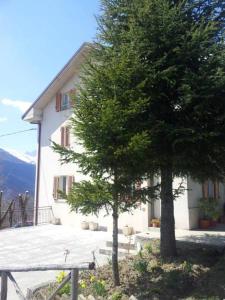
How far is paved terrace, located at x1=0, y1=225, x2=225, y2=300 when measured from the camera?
30.5ft

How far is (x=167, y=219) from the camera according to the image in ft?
28.1

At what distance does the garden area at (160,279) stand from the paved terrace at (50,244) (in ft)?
4.97

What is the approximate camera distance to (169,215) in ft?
28.2

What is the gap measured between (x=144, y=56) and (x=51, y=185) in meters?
13.6

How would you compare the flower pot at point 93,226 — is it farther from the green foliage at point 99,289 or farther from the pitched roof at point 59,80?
A: the green foliage at point 99,289

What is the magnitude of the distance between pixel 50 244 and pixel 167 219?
251 inches

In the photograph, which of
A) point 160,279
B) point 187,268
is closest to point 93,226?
point 187,268

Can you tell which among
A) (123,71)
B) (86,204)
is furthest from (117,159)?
(123,71)

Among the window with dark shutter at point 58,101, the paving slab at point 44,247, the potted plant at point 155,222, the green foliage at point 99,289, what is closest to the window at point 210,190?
the potted plant at point 155,222

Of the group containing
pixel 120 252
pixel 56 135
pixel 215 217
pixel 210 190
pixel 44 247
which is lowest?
pixel 44 247

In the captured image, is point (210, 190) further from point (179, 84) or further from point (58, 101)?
point (58, 101)

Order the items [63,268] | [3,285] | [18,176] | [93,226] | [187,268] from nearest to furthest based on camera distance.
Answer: [63,268], [3,285], [187,268], [93,226], [18,176]

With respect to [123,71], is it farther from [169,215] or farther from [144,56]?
[169,215]

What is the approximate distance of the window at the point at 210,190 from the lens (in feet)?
46.0
